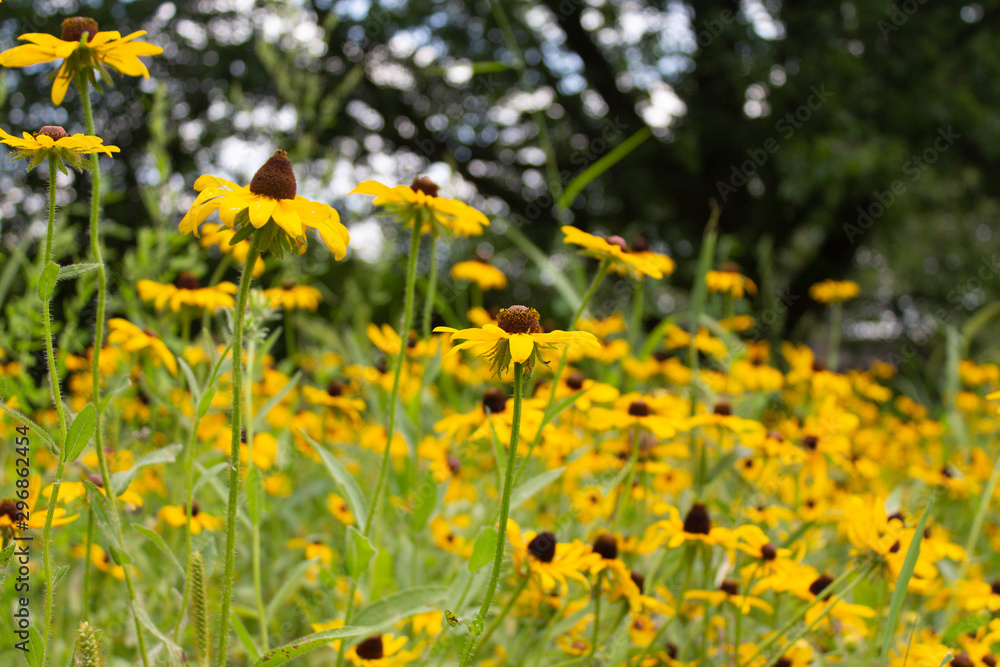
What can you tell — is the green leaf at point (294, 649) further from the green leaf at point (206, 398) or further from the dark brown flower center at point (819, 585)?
the dark brown flower center at point (819, 585)

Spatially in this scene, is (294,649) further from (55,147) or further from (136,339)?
(136,339)

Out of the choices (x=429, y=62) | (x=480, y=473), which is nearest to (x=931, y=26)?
(x=429, y=62)

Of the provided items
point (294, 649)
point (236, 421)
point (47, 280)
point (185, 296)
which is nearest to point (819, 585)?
point (294, 649)

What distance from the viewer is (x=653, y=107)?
780cm

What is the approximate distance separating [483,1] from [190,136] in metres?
3.36

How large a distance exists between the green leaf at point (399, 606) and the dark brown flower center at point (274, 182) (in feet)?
1.87

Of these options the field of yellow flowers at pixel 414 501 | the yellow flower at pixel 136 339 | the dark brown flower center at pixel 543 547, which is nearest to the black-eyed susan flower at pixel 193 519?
the field of yellow flowers at pixel 414 501

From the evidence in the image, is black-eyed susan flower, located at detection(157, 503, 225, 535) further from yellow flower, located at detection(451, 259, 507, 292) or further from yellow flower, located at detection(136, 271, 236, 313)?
yellow flower, located at detection(451, 259, 507, 292)

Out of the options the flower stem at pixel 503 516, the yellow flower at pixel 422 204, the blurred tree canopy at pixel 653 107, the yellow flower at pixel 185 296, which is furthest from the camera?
the blurred tree canopy at pixel 653 107

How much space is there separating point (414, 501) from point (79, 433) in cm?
76

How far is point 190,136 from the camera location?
24.3ft

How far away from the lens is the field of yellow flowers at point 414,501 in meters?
0.77

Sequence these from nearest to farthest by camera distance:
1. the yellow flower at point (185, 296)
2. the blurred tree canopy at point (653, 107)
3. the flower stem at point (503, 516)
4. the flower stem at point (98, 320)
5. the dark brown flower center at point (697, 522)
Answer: the flower stem at point (503, 516) < the flower stem at point (98, 320) < the dark brown flower center at point (697, 522) < the yellow flower at point (185, 296) < the blurred tree canopy at point (653, 107)

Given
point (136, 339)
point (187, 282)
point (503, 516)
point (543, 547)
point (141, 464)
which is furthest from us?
point (187, 282)
